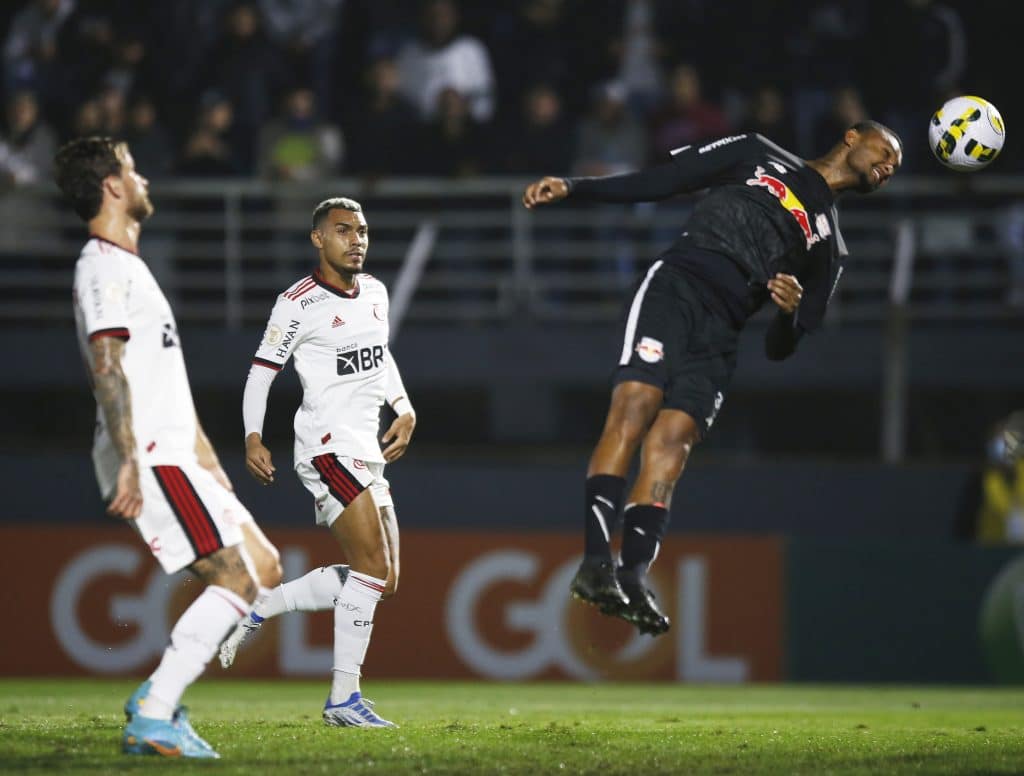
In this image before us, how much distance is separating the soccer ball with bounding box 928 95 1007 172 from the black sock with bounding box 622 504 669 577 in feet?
8.85

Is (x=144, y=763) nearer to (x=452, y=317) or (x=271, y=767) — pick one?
(x=271, y=767)

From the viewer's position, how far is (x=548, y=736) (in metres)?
8.11

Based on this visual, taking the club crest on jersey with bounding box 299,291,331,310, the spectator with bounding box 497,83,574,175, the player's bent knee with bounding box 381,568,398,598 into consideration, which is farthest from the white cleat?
the spectator with bounding box 497,83,574,175

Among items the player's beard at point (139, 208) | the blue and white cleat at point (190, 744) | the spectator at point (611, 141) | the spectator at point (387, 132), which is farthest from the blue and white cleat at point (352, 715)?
the spectator at point (387, 132)

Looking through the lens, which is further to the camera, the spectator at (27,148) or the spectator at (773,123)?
the spectator at (27,148)

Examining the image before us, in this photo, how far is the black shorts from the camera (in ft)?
25.8

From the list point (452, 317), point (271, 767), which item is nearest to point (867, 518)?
point (452, 317)

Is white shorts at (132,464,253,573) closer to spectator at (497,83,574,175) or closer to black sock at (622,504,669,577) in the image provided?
black sock at (622,504,669,577)

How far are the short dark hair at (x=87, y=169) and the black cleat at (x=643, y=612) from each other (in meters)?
2.82

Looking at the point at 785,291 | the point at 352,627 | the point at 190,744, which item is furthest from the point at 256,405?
the point at 785,291

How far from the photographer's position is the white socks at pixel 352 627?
858 centimetres

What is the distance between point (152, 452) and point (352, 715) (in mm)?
2332

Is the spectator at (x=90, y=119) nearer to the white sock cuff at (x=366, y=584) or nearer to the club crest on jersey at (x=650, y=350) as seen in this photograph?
the white sock cuff at (x=366, y=584)

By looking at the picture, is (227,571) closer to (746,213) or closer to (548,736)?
(548,736)
